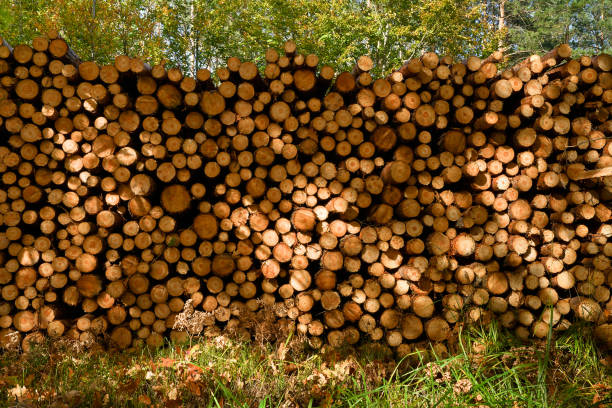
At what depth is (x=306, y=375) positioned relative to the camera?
92.7 inches

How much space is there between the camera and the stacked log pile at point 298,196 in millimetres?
2779

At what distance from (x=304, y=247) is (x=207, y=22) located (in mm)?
13090

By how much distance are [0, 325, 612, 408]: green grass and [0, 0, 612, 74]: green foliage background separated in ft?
28.9

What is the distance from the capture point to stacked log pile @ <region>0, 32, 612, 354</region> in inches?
109

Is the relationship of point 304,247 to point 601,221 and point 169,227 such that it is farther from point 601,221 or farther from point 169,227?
point 601,221

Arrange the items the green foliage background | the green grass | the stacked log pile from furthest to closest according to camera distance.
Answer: the green foliage background < the stacked log pile < the green grass

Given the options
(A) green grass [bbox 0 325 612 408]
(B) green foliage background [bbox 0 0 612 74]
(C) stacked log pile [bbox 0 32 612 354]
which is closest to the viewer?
(A) green grass [bbox 0 325 612 408]

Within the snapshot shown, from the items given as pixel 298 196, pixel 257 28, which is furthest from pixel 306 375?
pixel 257 28

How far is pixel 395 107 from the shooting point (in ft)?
9.41

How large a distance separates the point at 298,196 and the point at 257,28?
38.4ft

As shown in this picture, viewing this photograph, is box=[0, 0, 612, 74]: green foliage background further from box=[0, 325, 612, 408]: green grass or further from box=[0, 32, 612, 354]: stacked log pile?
box=[0, 325, 612, 408]: green grass

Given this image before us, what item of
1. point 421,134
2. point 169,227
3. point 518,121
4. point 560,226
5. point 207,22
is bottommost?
point 207,22

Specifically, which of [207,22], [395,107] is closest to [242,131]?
[395,107]

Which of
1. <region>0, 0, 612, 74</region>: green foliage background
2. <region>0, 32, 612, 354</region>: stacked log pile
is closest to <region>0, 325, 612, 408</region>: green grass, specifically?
<region>0, 32, 612, 354</region>: stacked log pile
